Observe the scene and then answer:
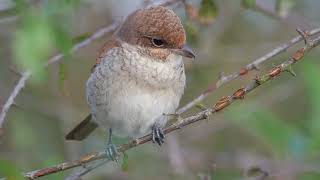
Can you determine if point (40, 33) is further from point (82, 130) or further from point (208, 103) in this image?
point (208, 103)

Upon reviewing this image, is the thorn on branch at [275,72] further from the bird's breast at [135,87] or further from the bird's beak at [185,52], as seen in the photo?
the bird's breast at [135,87]

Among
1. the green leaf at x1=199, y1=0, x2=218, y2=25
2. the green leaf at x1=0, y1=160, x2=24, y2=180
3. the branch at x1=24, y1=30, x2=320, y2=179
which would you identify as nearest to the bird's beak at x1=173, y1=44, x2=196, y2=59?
the green leaf at x1=199, y1=0, x2=218, y2=25

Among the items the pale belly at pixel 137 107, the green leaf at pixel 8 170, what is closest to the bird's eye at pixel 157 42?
the pale belly at pixel 137 107

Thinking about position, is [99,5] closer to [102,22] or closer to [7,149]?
[102,22]

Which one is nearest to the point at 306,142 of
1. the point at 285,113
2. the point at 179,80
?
the point at 179,80

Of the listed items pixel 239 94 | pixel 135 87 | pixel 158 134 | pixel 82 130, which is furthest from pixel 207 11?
pixel 239 94

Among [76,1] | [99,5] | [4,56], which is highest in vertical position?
[99,5]
